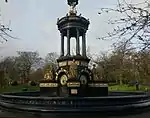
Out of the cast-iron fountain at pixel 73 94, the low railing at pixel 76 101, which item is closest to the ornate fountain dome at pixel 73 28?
the cast-iron fountain at pixel 73 94

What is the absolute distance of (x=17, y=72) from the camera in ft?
269

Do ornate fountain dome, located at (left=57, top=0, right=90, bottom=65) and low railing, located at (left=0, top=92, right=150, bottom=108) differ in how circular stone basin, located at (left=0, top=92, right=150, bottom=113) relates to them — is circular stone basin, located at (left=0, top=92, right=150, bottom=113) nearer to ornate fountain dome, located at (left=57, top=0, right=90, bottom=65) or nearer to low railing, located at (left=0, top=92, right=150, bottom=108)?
low railing, located at (left=0, top=92, right=150, bottom=108)

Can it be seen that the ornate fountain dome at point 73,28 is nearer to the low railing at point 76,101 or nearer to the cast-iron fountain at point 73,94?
the cast-iron fountain at point 73,94

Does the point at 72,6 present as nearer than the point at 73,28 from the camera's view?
No

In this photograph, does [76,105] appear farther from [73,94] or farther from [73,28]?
[73,28]

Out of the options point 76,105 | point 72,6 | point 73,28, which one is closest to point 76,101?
point 76,105

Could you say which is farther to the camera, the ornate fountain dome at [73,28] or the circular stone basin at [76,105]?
the ornate fountain dome at [73,28]

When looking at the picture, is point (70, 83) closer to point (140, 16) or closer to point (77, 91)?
point (77, 91)

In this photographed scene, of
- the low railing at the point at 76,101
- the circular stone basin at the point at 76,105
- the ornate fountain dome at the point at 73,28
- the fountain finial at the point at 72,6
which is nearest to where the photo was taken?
the circular stone basin at the point at 76,105

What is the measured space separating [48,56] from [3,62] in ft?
52.0

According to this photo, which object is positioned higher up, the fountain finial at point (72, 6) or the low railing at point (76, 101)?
the fountain finial at point (72, 6)

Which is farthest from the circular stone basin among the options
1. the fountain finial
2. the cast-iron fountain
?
the fountain finial

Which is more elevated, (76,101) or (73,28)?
(73,28)

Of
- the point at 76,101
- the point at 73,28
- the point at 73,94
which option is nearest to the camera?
the point at 76,101
